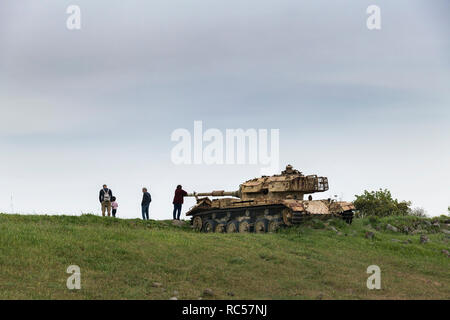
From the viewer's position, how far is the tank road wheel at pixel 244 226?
28.7 m

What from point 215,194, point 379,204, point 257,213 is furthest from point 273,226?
point 379,204

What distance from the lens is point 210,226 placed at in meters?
31.0

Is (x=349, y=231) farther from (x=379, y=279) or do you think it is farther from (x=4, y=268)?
(x=4, y=268)

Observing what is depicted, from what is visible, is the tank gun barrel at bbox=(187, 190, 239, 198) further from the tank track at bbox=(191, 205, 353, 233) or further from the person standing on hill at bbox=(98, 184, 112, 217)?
the person standing on hill at bbox=(98, 184, 112, 217)

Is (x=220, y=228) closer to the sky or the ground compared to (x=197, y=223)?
closer to the ground

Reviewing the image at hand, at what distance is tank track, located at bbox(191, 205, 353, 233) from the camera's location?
26797 millimetres

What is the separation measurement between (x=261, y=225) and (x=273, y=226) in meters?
0.82

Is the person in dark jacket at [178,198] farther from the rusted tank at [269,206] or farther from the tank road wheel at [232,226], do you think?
the tank road wheel at [232,226]

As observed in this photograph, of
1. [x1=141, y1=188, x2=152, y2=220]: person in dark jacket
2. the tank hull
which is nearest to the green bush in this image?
the tank hull

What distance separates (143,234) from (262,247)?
478 cm

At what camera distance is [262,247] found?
22.1 meters

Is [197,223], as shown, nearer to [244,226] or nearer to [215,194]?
[215,194]

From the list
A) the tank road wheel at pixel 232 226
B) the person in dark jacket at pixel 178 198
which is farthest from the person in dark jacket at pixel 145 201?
the tank road wheel at pixel 232 226
